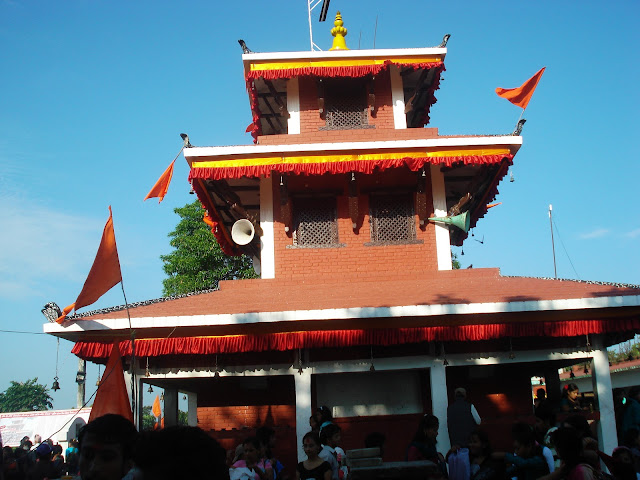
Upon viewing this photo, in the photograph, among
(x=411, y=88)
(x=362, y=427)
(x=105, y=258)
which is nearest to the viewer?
(x=105, y=258)

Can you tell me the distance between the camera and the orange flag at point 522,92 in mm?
13297

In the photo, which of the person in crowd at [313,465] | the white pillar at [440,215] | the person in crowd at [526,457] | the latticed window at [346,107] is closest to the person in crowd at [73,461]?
the person in crowd at [313,465]

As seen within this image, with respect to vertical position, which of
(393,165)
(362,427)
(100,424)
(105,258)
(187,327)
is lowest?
(362,427)

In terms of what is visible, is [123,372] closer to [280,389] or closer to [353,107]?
[280,389]

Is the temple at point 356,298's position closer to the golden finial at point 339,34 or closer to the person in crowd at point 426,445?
the golden finial at point 339,34

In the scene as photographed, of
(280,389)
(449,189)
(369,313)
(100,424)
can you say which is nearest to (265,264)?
(280,389)

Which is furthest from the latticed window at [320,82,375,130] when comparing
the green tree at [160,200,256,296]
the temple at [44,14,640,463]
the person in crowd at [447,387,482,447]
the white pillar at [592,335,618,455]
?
the green tree at [160,200,256,296]

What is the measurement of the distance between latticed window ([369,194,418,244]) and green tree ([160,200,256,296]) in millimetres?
17138

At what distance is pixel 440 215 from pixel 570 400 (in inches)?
175

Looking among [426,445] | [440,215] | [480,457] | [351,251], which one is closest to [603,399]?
[426,445]

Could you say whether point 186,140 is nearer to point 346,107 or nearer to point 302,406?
point 346,107

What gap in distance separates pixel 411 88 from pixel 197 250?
1760cm

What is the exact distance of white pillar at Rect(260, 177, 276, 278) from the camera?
40.6ft

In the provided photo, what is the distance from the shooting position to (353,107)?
14.1 meters
